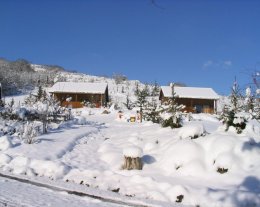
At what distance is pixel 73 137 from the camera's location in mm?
18453

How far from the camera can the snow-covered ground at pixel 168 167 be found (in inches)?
360

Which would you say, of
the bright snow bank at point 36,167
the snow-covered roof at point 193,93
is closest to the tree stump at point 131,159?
the bright snow bank at point 36,167

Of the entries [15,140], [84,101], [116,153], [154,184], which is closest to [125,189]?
[154,184]

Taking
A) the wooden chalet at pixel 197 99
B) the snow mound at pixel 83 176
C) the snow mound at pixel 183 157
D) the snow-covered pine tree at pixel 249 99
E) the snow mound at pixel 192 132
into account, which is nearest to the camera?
the snow-covered pine tree at pixel 249 99

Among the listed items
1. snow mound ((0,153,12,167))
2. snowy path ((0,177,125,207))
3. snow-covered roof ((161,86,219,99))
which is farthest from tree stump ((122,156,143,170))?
snow-covered roof ((161,86,219,99))

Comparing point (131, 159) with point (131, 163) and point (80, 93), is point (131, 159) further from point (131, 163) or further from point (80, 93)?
point (80, 93)

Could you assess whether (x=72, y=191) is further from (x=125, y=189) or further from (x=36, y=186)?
(x=125, y=189)

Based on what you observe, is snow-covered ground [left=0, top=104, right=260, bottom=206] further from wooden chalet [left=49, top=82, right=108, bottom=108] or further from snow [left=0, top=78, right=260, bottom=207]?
wooden chalet [left=49, top=82, right=108, bottom=108]

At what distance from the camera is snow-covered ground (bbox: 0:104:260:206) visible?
914 cm

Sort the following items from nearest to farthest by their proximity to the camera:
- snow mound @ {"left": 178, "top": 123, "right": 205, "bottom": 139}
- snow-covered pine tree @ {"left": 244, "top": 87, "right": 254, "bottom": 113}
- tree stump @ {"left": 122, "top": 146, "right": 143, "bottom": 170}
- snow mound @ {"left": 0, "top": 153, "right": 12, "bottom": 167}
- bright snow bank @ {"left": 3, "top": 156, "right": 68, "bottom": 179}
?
snow-covered pine tree @ {"left": 244, "top": 87, "right": 254, "bottom": 113}, bright snow bank @ {"left": 3, "top": 156, "right": 68, "bottom": 179}, snow mound @ {"left": 0, "top": 153, "right": 12, "bottom": 167}, tree stump @ {"left": 122, "top": 146, "right": 143, "bottom": 170}, snow mound @ {"left": 178, "top": 123, "right": 205, "bottom": 139}

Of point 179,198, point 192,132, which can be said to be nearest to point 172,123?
point 192,132

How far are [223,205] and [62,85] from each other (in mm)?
55167

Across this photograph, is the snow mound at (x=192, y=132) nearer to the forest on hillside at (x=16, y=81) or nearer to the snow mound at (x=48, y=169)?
the snow mound at (x=48, y=169)

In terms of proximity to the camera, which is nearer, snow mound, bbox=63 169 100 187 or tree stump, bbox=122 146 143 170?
snow mound, bbox=63 169 100 187
